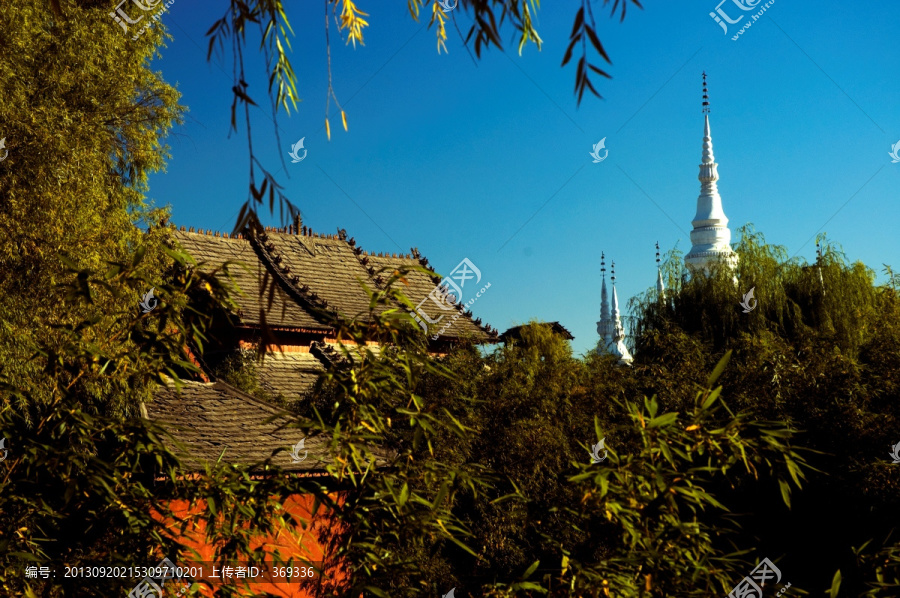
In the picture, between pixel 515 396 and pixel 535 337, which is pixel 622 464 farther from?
pixel 535 337

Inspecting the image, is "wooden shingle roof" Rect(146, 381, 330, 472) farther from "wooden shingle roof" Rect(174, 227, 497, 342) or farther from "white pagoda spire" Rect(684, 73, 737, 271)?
"white pagoda spire" Rect(684, 73, 737, 271)

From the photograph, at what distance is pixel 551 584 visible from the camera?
456cm

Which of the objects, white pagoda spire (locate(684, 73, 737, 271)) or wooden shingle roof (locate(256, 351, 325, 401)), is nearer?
wooden shingle roof (locate(256, 351, 325, 401))

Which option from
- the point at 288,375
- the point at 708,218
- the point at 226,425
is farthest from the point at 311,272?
the point at 708,218

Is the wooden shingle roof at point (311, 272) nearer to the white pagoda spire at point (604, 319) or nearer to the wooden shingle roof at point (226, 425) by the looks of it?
the wooden shingle roof at point (226, 425)

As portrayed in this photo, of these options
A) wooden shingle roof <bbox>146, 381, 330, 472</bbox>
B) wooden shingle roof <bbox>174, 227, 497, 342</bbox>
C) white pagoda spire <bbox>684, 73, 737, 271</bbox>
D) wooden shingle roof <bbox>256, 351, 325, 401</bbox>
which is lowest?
wooden shingle roof <bbox>146, 381, 330, 472</bbox>

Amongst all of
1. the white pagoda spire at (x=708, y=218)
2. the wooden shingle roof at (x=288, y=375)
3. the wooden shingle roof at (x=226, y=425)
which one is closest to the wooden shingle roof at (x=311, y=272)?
the wooden shingle roof at (x=288, y=375)

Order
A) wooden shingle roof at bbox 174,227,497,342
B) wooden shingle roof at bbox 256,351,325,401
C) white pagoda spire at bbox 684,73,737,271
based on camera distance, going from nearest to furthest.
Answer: wooden shingle roof at bbox 256,351,325,401 → wooden shingle roof at bbox 174,227,497,342 → white pagoda spire at bbox 684,73,737,271

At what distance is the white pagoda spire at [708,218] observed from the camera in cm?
4197

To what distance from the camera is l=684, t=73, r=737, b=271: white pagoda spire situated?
42.0m

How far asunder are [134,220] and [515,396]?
24.2 feet

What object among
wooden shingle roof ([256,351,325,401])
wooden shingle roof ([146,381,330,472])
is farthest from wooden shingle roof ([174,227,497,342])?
wooden shingle roof ([146,381,330,472])

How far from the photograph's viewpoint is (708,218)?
42.5m

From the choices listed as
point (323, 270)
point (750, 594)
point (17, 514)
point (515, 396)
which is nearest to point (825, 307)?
point (515, 396)
